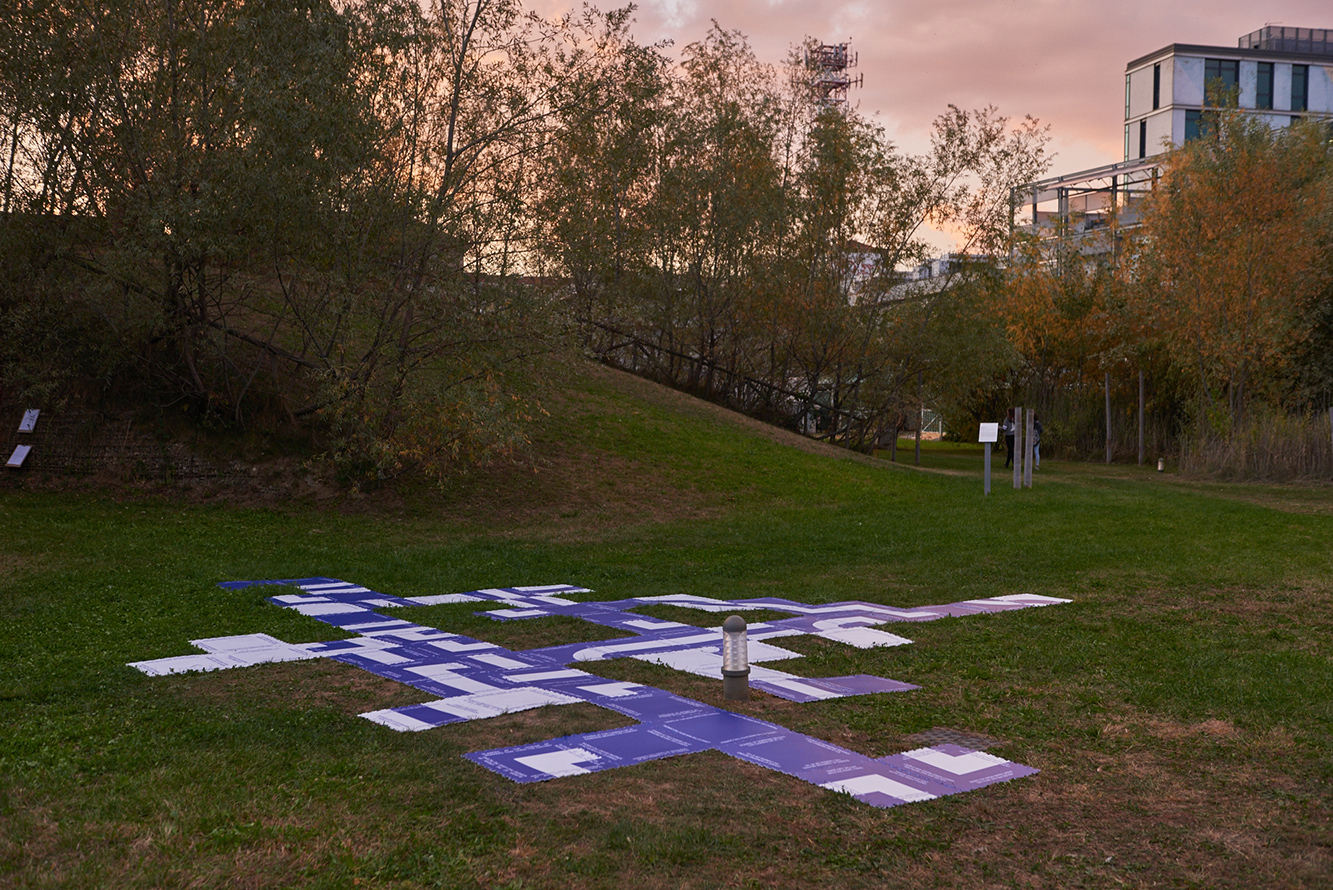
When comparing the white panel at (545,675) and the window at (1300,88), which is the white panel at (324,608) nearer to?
the white panel at (545,675)

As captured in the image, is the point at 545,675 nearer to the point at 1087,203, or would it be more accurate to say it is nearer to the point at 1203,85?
the point at 1087,203

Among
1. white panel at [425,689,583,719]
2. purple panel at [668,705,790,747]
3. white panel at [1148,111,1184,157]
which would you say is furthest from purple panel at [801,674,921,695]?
white panel at [1148,111,1184,157]

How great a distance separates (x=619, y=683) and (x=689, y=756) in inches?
56.7

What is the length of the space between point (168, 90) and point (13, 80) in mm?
1917

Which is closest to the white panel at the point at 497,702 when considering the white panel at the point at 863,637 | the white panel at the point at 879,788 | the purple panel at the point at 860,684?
the purple panel at the point at 860,684

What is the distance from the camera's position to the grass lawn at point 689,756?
13.2 feet

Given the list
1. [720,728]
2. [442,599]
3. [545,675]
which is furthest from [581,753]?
[442,599]

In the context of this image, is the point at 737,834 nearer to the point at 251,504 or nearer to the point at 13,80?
the point at 251,504

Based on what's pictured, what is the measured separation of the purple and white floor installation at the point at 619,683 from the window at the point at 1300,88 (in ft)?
208

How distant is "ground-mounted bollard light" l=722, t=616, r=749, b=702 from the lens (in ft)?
20.3

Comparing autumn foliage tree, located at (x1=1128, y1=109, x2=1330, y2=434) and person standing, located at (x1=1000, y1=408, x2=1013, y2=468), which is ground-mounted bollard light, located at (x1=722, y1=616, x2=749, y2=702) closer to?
autumn foliage tree, located at (x1=1128, y1=109, x2=1330, y2=434)

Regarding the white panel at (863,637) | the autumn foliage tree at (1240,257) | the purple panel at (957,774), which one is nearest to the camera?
the purple panel at (957,774)

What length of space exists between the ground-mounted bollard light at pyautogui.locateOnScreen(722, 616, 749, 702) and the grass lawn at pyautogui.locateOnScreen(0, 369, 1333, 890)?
16 cm

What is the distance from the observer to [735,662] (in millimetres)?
6191
